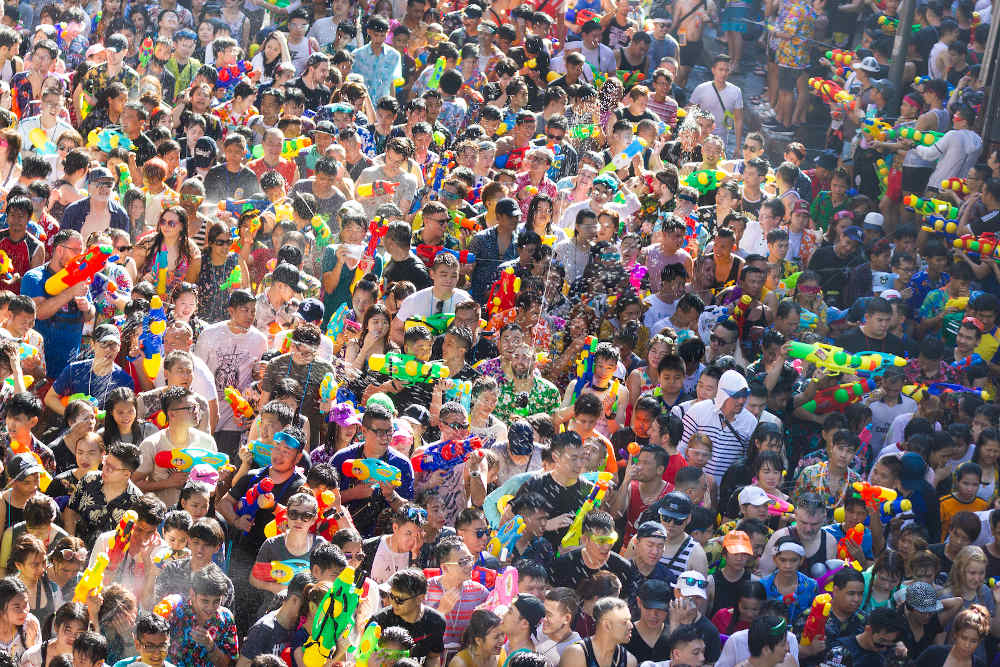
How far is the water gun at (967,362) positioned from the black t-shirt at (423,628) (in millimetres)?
5279

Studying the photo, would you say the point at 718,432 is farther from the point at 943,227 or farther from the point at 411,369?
the point at 943,227

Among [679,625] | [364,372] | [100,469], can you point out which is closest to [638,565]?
[679,625]

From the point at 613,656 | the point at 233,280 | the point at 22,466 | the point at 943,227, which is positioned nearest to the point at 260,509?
the point at 22,466

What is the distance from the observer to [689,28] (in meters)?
17.9

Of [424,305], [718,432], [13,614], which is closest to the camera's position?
[13,614]

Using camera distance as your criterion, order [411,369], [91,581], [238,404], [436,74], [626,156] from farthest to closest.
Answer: [436,74], [626,156], [411,369], [238,404], [91,581]

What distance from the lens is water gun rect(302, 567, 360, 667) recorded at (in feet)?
26.3

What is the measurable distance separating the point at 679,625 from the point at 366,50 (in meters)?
7.91

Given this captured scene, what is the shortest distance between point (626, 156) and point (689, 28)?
4472 millimetres

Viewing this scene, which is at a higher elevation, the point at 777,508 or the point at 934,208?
the point at 934,208

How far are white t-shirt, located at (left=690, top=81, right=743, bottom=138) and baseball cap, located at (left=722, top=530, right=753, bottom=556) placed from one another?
707 cm

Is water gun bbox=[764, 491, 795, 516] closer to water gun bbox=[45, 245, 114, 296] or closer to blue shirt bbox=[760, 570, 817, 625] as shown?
blue shirt bbox=[760, 570, 817, 625]

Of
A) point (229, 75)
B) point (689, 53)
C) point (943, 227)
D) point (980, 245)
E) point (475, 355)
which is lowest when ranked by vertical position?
point (689, 53)

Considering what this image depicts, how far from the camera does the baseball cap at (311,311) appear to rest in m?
10.5
